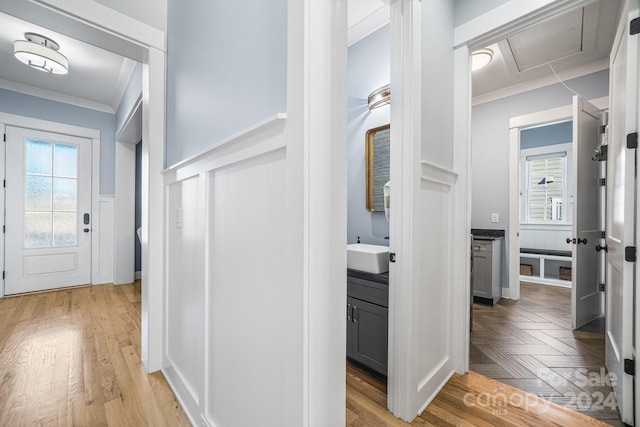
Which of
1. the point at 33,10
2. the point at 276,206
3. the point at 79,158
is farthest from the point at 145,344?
the point at 79,158

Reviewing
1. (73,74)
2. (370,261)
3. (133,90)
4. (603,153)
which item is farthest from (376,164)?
(73,74)

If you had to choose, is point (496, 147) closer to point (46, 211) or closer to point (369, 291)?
point (369, 291)

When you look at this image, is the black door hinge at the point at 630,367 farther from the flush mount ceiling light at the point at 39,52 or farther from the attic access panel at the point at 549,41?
the flush mount ceiling light at the point at 39,52

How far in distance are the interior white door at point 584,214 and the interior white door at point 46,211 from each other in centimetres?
585

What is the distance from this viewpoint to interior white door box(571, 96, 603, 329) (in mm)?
2582

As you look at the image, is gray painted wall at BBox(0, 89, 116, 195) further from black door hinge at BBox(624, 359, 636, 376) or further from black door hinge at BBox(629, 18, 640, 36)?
black door hinge at BBox(624, 359, 636, 376)

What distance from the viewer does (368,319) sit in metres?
1.81

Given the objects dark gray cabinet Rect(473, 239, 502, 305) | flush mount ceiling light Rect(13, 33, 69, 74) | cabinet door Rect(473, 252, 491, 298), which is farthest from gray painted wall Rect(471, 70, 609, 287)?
flush mount ceiling light Rect(13, 33, 69, 74)

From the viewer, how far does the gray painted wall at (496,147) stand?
3.46 metres

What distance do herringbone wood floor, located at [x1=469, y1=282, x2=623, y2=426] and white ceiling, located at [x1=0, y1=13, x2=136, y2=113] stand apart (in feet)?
14.3

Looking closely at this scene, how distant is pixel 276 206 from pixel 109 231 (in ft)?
14.9

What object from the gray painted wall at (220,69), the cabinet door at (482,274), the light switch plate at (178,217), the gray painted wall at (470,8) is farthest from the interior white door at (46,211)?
the cabinet door at (482,274)

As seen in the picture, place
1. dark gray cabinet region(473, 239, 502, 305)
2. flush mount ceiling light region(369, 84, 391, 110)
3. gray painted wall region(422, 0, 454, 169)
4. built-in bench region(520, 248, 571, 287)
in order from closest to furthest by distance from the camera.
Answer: gray painted wall region(422, 0, 454, 169) → flush mount ceiling light region(369, 84, 391, 110) → dark gray cabinet region(473, 239, 502, 305) → built-in bench region(520, 248, 571, 287)

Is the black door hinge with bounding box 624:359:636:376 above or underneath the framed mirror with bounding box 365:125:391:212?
underneath
